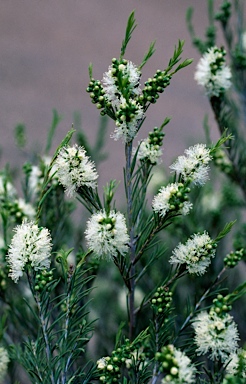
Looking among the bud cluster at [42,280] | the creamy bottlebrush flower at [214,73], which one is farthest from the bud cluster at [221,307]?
the creamy bottlebrush flower at [214,73]

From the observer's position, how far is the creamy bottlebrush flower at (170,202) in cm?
36

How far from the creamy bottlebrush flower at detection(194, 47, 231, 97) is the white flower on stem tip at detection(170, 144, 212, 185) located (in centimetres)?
19

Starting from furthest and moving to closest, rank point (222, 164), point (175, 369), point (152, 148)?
point (222, 164) < point (152, 148) < point (175, 369)

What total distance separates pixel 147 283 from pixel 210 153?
364mm

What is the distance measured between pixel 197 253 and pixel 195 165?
6cm

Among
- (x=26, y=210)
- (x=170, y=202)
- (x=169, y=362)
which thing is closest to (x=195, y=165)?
(x=170, y=202)

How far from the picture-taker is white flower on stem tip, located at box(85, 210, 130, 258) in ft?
1.12

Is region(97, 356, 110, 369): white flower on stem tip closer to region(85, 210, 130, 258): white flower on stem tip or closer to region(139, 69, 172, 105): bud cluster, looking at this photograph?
region(85, 210, 130, 258): white flower on stem tip

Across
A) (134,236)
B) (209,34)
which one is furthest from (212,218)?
(134,236)

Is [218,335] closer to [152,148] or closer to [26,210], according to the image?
[152,148]

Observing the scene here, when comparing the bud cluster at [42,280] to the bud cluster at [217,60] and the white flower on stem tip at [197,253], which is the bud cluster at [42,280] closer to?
the white flower on stem tip at [197,253]

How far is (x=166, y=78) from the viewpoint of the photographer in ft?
1.23

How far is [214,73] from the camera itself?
55 cm

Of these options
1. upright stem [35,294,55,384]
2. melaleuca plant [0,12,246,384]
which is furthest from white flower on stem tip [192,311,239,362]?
upright stem [35,294,55,384]
